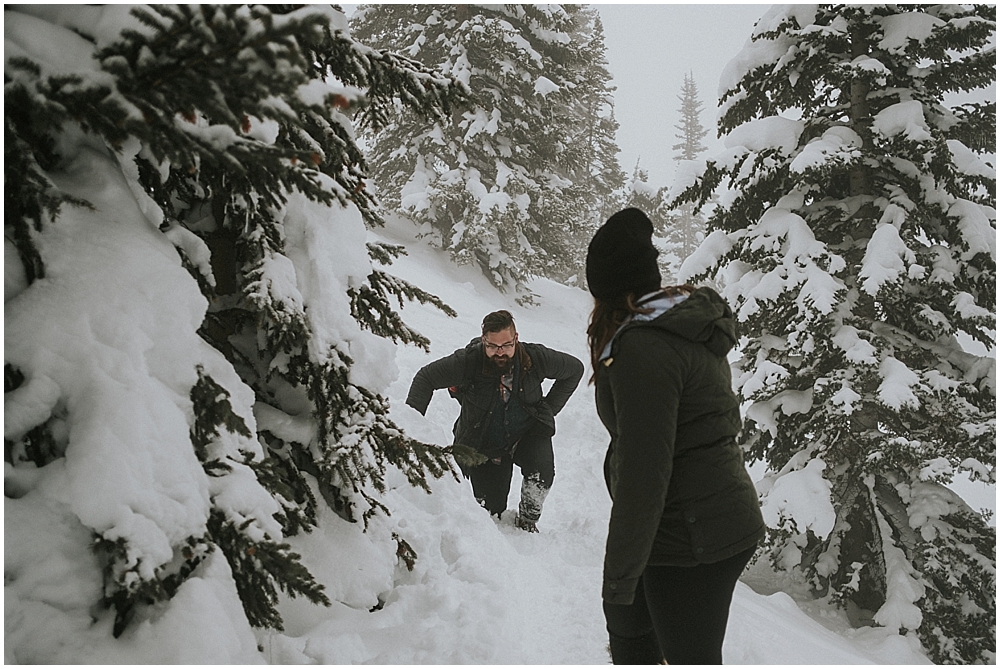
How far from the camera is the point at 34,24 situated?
5.69ft

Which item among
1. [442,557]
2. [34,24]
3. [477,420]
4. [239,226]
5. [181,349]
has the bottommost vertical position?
[442,557]

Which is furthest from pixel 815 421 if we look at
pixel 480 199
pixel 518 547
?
pixel 480 199

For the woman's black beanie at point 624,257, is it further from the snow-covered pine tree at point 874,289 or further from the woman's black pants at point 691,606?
the snow-covered pine tree at point 874,289

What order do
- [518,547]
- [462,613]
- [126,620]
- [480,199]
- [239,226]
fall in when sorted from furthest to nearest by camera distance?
[480,199] < [518,547] < [462,613] < [239,226] < [126,620]

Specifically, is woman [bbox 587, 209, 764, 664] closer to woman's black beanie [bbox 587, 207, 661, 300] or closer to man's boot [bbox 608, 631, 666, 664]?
woman's black beanie [bbox 587, 207, 661, 300]

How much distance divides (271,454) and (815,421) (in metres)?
6.75

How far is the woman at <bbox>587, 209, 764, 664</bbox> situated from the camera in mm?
2084

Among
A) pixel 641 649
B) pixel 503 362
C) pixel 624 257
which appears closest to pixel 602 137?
pixel 503 362

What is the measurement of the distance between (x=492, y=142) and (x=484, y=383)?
43.7ft

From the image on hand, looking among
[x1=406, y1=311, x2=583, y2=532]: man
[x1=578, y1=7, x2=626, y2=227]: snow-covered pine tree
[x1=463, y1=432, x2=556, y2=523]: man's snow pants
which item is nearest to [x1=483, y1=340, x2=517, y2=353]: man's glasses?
[x1=406, y1=311, x2=583, y2=532]: man

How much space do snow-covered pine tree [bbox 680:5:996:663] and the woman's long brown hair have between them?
4.98 metres

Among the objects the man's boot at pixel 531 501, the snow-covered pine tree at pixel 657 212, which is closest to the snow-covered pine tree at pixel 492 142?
the snow-covered pine tree at pixel 657 212

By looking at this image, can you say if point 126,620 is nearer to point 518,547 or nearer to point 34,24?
point 34,24

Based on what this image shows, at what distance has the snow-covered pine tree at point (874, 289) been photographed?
653 cm
